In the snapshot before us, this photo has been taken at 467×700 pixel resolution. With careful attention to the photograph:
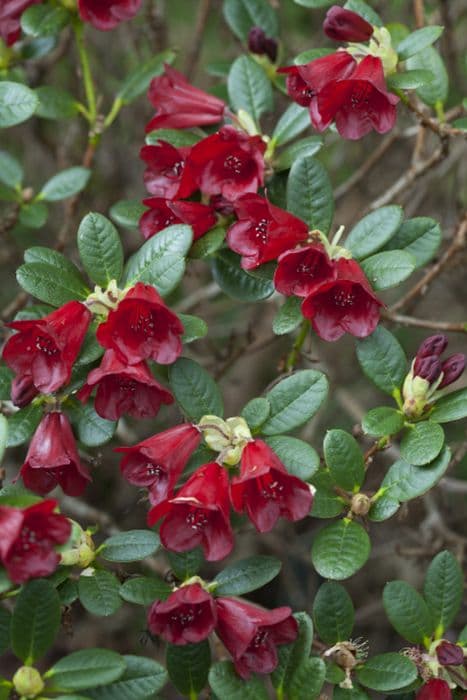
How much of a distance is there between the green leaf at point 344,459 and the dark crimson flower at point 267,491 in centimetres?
12

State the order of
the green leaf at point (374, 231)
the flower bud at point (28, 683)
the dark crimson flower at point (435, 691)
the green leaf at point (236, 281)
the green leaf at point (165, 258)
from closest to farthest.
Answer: the flower bud at point (28, 683) → the dark crimson flower at point (435, 691) → the green leaf at point (165, 258) → the green leaf at point (374, 231) → the green leaf at point (236, 281)

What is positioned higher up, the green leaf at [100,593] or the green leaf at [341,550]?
the green leaf at [100,593]

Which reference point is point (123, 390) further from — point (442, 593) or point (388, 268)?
point (442, 593)

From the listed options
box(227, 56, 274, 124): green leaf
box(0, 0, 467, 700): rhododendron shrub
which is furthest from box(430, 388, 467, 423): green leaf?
box(227, 56, 274, 124): green leaf

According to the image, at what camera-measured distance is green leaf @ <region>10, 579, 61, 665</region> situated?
1451 mm

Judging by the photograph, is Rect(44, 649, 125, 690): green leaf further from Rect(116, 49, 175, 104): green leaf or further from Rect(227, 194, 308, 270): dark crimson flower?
Rect(116, 49, 175, 104): green leaf

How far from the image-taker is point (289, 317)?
1731 millimetres

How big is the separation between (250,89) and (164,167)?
0.30 metres

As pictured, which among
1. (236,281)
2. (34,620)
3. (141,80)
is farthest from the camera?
(141,80)

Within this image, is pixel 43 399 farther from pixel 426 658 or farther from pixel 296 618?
pixel 426 658

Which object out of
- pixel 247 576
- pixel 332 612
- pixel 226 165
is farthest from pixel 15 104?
pixel 332 612

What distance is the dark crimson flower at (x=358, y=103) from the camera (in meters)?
1.73

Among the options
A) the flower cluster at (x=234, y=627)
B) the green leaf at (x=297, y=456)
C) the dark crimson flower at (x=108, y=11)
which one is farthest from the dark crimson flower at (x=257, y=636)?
the dark crimson flower at (x=108, y=11)

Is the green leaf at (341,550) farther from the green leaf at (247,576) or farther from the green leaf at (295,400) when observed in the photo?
the green leaf at (295,400)
